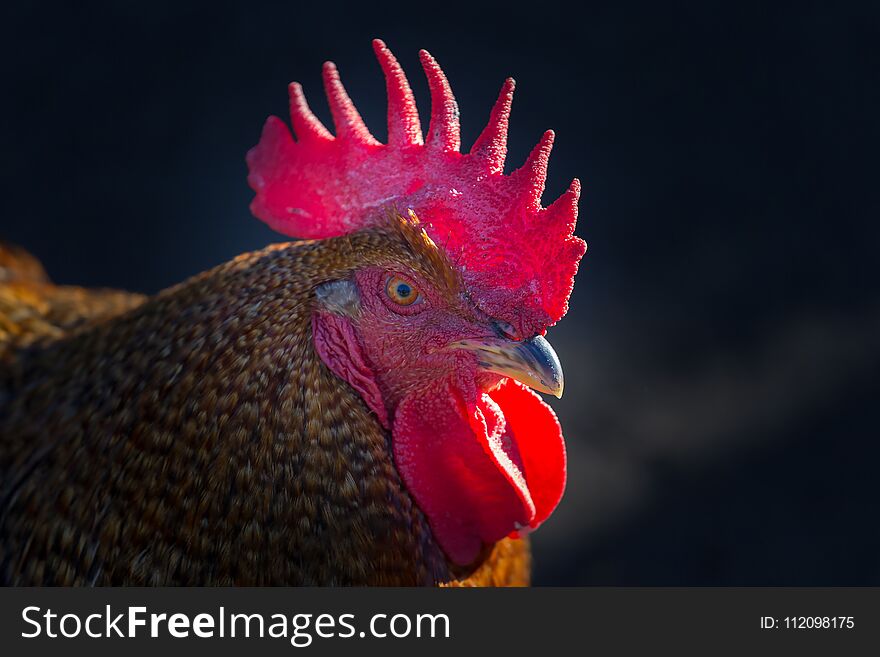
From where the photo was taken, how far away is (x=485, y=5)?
187 inches

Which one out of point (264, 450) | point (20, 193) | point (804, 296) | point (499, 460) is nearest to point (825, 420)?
point (804, 296)

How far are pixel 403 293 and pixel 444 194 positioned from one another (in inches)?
10.6

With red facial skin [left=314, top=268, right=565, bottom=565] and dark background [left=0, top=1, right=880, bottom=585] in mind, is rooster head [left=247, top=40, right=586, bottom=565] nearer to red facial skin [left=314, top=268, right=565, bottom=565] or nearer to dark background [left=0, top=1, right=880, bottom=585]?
red facial skin [left=314, top=268, right=565, bottom=565]

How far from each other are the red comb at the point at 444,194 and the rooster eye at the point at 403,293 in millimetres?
130

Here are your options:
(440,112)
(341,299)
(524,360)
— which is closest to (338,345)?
(341,299)

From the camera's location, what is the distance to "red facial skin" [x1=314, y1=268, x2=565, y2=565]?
210 cm

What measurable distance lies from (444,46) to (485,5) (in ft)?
1.20

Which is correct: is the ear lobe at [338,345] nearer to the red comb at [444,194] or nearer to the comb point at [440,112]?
the red comb at [444,194]

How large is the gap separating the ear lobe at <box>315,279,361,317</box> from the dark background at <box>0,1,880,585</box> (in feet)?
7.18

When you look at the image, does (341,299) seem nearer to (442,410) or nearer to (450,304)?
(450,304)

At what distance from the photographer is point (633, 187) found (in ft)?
14.9

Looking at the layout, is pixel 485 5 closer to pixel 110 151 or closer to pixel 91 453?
pixel 110 151

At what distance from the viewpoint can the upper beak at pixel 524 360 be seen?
2.02 m

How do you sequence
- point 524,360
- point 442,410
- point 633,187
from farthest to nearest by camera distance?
1. point 633,187
2. point 442,410
3. point 524,360
